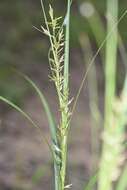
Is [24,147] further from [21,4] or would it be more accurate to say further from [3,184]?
[21,4]

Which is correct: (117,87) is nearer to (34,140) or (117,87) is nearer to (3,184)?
(34,140)

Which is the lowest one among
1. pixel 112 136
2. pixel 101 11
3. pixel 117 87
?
pixel 117 87

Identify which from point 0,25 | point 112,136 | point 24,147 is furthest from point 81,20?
point 112,136

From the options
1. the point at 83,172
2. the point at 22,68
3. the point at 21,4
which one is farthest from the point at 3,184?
the point at 21,4

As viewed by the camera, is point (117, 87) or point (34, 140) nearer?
point (34, 140)

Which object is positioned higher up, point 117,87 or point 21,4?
point 21,4

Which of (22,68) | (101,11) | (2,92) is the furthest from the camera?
(101,11)

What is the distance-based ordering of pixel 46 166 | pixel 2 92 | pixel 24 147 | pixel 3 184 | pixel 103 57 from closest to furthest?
pixel 3 184 < pixel 46 166 < pixel 24 147 < pixel 2 92 < pixel 103 57
